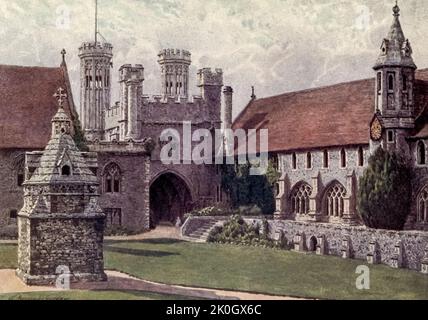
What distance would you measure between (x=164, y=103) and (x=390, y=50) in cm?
1774

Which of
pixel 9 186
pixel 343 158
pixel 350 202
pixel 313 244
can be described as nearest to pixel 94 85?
pixel 9 186

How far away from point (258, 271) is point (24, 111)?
15.7 metres

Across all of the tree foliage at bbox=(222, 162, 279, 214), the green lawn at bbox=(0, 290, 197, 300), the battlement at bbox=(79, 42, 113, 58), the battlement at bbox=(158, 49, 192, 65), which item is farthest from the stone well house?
the green lawn at bbox=(0, 290, 197, 300)

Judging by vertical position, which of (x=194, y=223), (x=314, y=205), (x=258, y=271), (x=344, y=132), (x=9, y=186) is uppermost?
(x=344, y=132)

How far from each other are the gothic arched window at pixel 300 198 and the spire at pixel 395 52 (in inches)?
375

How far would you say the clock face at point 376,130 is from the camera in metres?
32.9

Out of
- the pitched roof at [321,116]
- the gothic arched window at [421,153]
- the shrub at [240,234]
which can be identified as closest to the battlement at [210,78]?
the pitched roof at [321,116]

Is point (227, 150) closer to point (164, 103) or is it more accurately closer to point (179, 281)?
point (164, 103)

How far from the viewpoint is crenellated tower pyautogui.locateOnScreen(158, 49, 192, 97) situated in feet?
151

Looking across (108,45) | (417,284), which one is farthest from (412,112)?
(108,45)

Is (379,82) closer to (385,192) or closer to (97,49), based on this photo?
(385,192)

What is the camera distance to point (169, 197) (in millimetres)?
45719

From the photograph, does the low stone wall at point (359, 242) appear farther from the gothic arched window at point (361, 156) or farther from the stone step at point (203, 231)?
the gothic arched window at point (361, 156)

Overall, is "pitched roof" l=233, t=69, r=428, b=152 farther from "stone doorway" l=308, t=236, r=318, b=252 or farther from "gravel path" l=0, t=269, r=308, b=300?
"gravel path" l=0, t=269, r=308, b=300
